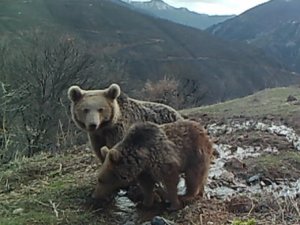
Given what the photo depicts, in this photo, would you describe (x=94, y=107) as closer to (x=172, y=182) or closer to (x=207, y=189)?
(x=172, y=182)

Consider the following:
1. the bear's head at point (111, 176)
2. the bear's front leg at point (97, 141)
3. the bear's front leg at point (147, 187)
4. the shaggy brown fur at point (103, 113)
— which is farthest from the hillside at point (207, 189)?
the shaggy brown fur at point (103, 113)

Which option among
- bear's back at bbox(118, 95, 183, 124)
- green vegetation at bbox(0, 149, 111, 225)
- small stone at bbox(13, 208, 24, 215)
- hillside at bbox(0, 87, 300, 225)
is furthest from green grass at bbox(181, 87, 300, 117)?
small stone at bbox(13, 208, 24, 215)

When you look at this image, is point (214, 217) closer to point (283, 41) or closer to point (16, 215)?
point (16, 215)

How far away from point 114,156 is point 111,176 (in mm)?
265

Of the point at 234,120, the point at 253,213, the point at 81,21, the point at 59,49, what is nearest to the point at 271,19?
the point at 81,21

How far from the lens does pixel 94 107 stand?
7.06 meters

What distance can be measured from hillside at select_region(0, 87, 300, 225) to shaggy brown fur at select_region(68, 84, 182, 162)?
66cm

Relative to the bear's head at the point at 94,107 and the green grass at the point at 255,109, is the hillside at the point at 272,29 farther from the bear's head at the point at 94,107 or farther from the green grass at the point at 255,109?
the bear's head at the point at 94,107

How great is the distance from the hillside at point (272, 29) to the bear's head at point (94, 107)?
4174 inches

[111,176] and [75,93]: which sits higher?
[75,93]

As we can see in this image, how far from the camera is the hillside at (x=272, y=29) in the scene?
127812 millimetres

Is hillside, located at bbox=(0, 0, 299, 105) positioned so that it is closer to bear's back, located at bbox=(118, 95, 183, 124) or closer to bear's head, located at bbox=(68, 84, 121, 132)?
bear's back, located at bbox=(118, 95, 183, 124)

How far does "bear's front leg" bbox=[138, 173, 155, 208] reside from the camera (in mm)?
6637

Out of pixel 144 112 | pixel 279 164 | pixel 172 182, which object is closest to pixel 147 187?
pixel 172 182
